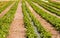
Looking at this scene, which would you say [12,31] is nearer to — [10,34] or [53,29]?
[10,34]

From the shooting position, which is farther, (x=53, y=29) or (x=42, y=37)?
(x=53, y=29)

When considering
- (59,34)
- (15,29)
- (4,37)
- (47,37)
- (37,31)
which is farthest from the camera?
(15,29)

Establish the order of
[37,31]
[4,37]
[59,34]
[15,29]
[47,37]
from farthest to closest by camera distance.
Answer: [15,29] → [37,31] → [59,34] → [4,37] → [47,37]

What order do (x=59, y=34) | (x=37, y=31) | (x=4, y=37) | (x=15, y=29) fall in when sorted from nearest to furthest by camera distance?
1. (x=4, y=37)
2. (x=59, y=34)
3. (x=37, y=31)
4. (x=15, y=29)

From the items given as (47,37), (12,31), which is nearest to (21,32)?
(12,31)

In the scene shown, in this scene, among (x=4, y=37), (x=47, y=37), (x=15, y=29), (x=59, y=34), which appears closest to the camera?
(x=47, y=37)

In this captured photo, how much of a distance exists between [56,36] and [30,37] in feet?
7.84

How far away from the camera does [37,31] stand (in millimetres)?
15977

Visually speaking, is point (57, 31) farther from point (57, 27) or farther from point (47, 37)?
point (47, 37)

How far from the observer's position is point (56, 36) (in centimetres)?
1434

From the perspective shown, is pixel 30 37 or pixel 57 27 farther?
pixel 57 27

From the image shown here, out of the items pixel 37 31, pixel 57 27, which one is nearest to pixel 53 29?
pixel 57 27

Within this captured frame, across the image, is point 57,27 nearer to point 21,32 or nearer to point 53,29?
point 53,29

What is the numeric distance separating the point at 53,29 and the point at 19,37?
3645 millimetres
